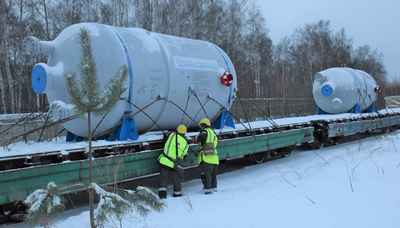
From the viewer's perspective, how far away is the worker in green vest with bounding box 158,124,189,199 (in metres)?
8.52

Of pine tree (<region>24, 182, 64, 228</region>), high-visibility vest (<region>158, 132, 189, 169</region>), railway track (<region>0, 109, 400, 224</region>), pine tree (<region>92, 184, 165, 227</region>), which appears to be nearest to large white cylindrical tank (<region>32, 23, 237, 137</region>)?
railway track (<region>0, 109, 400, 224</region>)

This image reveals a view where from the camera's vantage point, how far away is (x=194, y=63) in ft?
34.0

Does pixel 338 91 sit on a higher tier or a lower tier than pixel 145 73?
lower

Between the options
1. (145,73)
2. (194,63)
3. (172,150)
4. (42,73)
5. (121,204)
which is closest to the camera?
(121,204)

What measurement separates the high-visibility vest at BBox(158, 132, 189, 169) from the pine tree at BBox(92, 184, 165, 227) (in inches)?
118

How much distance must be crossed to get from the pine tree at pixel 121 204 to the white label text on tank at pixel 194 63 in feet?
15.4

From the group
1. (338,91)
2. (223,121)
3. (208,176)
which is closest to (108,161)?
(208,176)

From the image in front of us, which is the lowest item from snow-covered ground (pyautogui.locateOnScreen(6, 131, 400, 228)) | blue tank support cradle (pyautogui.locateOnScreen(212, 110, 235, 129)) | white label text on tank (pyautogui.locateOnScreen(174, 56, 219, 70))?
snow-covered ground (pyautogui.locateOnScreen(6, 131, 400, 228))

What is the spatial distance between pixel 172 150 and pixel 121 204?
359cm

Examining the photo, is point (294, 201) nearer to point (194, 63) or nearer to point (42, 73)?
point (194, 63)

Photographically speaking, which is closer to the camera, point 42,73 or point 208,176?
point 42,73

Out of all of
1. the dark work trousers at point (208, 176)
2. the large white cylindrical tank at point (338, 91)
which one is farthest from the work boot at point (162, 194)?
the large white cylindrical tank at point (338, 91)

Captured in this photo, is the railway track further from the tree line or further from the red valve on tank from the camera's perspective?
the tree line

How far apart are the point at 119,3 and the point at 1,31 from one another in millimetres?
6567
